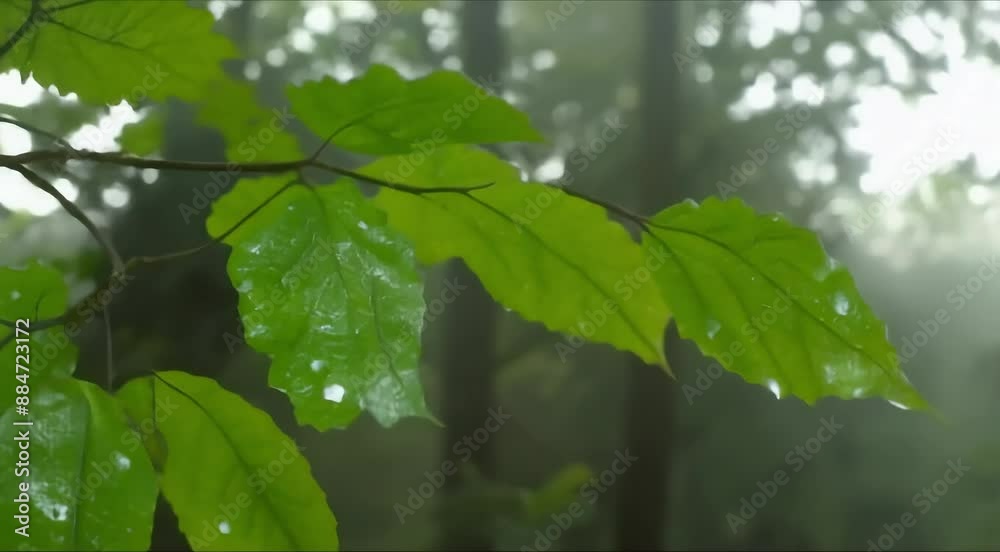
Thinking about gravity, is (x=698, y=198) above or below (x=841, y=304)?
above

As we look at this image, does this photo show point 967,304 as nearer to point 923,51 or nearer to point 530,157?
point 923,51

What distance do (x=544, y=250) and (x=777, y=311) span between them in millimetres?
70

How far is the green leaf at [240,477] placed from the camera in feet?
0.68

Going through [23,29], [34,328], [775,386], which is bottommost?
[775,386]

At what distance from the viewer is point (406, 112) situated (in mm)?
192

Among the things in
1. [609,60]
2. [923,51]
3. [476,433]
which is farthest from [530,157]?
[923,51]

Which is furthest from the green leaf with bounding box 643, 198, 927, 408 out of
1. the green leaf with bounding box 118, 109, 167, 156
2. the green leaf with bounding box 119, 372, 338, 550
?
the green leaf with bounding box 118, 109, 167, 156

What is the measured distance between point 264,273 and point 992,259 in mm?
621

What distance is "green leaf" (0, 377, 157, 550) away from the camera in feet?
0.49

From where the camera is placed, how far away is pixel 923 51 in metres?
0.61

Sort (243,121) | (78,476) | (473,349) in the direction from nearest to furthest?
(78,476) → (243,121) → (473,349)

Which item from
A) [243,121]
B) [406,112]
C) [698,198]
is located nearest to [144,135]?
[243,121]

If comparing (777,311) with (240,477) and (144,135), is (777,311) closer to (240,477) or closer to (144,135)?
(240,477)

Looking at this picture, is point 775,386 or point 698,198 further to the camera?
point 698,198
